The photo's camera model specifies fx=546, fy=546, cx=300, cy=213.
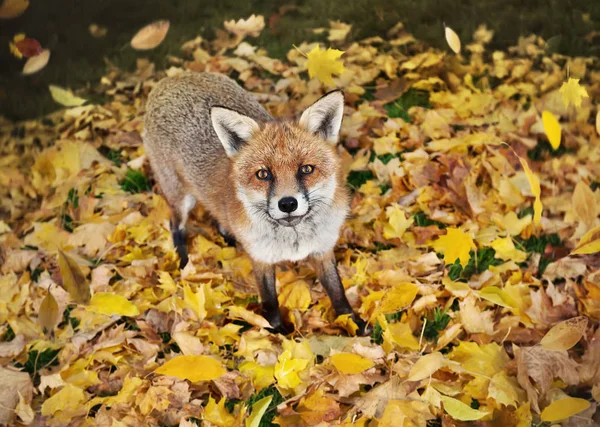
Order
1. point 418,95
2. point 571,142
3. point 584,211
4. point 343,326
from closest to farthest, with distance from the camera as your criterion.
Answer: point 343,326 < point 584,211 < point 571,142 < point 418,95

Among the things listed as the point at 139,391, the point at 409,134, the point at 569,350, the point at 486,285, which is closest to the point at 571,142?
the point at 409,134

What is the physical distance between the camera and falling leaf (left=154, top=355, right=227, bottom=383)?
2762 millimetres

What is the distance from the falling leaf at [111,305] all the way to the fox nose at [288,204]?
1091 mm

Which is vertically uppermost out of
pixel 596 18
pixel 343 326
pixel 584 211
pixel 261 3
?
pixel 261 3

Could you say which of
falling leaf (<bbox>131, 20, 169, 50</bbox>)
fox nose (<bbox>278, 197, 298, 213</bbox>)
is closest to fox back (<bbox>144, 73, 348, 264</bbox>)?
fox nose (<bbox>278, 197, 298, 213</bbox>)

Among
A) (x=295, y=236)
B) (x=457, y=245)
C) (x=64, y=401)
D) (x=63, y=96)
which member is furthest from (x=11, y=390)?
(x=457, y=245)

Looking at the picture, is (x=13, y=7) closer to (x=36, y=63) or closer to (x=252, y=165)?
(x=36, y=63)

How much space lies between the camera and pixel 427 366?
2637mm

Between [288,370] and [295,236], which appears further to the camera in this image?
[295,236]

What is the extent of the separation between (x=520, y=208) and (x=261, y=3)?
7.57 feet

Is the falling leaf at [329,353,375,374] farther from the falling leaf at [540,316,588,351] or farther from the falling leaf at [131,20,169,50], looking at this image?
the falling leaf at [131,20,169,50]

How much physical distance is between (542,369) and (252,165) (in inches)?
67.7

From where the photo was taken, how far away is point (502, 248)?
3402mm

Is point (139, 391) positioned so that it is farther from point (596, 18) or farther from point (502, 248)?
point (596, 18)
